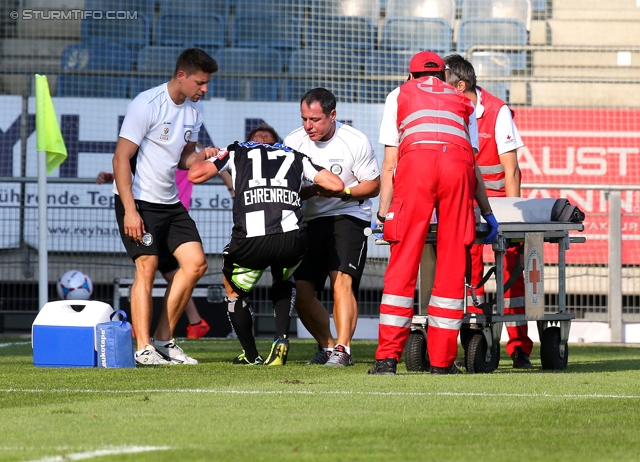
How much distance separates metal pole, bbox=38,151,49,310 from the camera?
36.0 ft

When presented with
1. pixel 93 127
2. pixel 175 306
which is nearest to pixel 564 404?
pixel 175 306

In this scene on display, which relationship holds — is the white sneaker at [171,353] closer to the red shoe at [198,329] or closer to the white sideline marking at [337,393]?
the white sideline marking at [337,393]

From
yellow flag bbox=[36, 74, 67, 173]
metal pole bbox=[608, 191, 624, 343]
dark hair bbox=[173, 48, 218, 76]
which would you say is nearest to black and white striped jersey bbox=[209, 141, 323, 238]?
dark hair bbox=[173, 48, 218, 76]

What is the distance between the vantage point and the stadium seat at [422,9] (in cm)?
1650

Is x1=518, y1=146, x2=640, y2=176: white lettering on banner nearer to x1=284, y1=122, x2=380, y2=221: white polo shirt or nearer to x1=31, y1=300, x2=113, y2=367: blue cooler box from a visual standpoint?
x1=284, y1=122, x2=380, y2=221: white polo shirt

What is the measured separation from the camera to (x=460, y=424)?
12.8 ft

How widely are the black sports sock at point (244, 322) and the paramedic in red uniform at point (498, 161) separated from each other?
145 centimetres

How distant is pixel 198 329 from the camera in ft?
36.6

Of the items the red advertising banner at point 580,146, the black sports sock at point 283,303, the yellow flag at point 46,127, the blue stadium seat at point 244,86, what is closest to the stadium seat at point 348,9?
the blue stadium seat at point 244,86

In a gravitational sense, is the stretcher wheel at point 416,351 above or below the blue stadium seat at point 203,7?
below

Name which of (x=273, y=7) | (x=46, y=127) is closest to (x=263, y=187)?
(x=46, y=127)

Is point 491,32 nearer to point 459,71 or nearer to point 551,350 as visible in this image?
point 459,71

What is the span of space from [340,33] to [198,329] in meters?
6.27

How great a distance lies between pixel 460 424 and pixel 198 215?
895 centimetres
